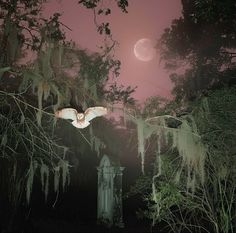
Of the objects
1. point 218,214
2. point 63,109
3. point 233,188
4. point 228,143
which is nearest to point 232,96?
point 228,143

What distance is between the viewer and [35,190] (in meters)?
17.2

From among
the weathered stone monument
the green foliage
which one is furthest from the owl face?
the weathered stone monument

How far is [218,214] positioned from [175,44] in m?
8.93

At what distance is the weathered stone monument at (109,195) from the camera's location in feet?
47.5

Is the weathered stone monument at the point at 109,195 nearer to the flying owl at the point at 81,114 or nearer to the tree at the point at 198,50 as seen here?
the tree at the point at 198,50

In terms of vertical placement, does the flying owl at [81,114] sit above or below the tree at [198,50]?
below

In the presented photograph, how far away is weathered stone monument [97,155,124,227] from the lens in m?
14.5

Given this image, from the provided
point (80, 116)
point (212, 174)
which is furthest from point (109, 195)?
point (80, 116)

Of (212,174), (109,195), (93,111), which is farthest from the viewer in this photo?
(109,195)

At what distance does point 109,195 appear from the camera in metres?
14.7

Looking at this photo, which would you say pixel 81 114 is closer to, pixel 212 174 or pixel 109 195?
pixel 212 174

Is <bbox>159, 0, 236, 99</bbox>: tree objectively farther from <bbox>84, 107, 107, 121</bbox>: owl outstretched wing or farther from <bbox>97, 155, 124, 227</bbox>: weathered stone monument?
<bbox>84, 107, 107, 121</bbox>: owl outstretched wing

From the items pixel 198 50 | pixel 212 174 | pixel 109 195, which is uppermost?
pixel 198 50

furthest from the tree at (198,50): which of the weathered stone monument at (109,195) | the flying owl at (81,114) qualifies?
the flying owl at (81,114)
